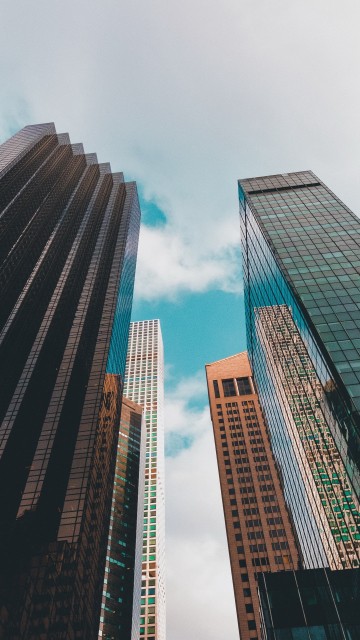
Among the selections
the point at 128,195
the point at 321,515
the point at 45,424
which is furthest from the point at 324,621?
the point at 128,195

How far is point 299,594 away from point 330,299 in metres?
34.1

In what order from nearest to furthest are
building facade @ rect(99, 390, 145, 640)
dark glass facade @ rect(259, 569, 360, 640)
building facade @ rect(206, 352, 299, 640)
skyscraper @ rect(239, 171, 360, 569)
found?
dark glass facade @ rect(259, 569, 360, 640) < skyscraper @ rect(239, 171, 360, 569) < building facade @ rect(206, 352, 299, 640) < building facade @ rect(99, 390, 145, 640)

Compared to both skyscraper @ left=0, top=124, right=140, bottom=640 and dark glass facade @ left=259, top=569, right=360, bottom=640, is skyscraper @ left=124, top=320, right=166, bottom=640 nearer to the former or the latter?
skyscraper @ left=0, top=124, right=140, bottom=640

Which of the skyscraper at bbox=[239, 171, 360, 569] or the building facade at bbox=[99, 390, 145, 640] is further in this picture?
the building facade at bbox=[99, 390, 145, 640]

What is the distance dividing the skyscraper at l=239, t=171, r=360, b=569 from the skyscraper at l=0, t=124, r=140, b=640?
30.6 metres

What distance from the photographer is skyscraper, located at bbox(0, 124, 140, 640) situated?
52.5 m

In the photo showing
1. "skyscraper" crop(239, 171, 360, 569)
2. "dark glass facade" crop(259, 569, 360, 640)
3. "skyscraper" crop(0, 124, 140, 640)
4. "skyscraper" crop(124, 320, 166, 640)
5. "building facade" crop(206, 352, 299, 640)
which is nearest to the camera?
"dark glass facade" crop(259, 569, 360, 640)

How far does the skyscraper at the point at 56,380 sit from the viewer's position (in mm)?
52500

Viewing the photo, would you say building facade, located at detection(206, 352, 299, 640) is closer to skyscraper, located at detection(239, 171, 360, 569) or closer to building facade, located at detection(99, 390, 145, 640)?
building facade, located at detection(99, 390, 145, 640)

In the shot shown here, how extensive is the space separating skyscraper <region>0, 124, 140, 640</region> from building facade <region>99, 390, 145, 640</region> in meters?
39.5

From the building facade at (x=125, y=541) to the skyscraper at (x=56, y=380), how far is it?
3954 cm

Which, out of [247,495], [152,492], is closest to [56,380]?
[247,495]

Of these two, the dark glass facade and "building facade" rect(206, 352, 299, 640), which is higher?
"building facade" rect(206, 352, 299, 640)

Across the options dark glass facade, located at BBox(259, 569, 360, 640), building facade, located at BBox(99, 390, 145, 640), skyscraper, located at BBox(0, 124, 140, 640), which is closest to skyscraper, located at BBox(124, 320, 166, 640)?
building facade, located at BBox(99, 390, 145, 640)
